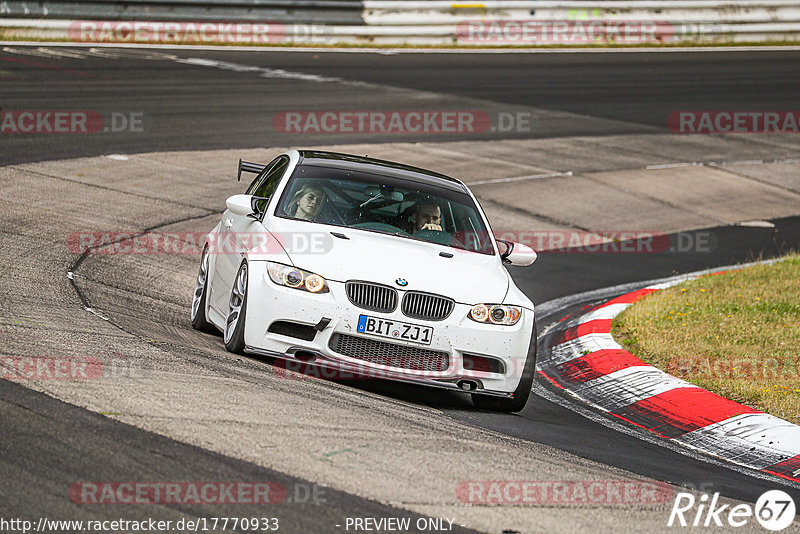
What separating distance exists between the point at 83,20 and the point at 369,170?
17.2 meters

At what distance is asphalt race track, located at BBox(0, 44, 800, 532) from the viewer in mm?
5004

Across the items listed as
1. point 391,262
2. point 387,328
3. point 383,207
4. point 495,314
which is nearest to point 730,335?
point 495,314

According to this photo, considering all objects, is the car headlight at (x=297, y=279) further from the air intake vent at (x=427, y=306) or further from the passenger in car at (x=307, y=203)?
the passenger in car at (x=307, y=203)

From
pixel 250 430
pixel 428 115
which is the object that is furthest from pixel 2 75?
pixel 250 430

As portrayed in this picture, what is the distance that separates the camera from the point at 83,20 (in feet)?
78.9

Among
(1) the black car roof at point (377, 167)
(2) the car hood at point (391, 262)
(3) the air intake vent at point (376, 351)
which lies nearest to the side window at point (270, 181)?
(1) the black car roof at point (377, 167)

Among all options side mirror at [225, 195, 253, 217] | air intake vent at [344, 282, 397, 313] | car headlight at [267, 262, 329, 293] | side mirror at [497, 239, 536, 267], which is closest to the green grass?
side mirror at [497, 239, 536, 267]

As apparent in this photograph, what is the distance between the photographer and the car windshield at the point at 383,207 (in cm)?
826

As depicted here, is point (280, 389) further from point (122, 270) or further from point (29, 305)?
point (122, 270)

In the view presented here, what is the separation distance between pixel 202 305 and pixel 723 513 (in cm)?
463

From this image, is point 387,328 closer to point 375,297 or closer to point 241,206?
point 375,297

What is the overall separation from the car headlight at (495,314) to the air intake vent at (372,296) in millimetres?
534

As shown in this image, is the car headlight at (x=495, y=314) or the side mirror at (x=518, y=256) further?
the side mirror at (x=518, y=256)

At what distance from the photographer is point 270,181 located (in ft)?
29.8
